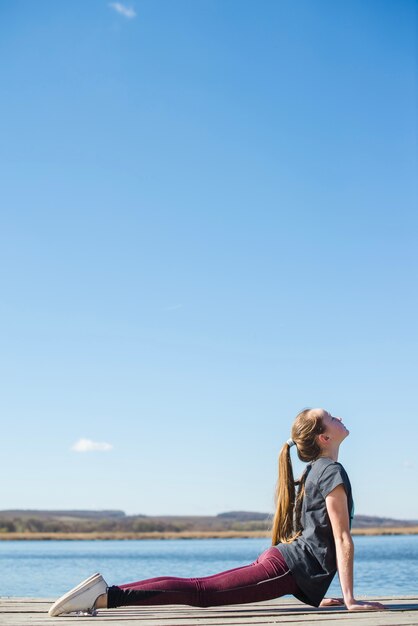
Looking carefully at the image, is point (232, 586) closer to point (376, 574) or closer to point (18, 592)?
point (18, 592)

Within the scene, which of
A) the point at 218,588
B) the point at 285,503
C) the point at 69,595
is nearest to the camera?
the point at 69,595

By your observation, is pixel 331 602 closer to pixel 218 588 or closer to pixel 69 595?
pixel 218 588

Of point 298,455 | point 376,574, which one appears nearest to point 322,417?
point 298,455

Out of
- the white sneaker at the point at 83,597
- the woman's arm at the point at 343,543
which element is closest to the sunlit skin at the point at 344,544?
the woman's arm at the point at 343,543

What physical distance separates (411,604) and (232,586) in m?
1.37

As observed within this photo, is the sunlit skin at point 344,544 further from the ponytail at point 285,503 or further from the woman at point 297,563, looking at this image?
the ponytail at point 285,503

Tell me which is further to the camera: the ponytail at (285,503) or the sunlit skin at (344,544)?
the ponytail at (285,503)

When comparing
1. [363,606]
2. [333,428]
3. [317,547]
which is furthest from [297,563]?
[333,428]

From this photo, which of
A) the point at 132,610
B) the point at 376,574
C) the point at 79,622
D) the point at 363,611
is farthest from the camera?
the point at 376,574

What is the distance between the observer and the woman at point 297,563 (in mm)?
4613

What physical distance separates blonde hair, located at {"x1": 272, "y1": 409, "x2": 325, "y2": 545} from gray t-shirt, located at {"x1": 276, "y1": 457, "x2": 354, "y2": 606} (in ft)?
0.56

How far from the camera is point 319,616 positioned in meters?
4.45

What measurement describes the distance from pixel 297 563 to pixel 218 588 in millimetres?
488

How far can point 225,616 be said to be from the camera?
4598 millimetres
